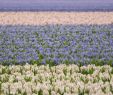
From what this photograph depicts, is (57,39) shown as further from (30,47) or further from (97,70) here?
(97,70)

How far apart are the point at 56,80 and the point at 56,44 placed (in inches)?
196

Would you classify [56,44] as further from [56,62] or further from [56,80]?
[56,80]

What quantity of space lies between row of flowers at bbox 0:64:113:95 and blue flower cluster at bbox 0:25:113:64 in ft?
2.90

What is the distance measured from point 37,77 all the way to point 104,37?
256 inches

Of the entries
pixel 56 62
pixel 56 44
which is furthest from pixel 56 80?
pixel 56 44

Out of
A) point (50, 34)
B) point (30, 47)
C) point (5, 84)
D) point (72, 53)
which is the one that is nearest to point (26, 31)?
point (50, 34)

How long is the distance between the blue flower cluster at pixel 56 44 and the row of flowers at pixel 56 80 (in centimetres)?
88

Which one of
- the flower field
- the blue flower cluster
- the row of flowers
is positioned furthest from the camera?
the blue flower cluster

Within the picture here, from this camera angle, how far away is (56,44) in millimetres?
15484

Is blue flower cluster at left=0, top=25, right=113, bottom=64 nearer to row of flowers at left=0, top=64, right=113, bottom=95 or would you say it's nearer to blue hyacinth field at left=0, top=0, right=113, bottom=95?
blue hyacinth field at left=0, top=0, right=113, bottom=95

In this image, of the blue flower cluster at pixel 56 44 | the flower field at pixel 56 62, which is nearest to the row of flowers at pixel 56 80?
the flower field at pixel 56 62

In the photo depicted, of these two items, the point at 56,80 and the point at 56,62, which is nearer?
the point at 56,80

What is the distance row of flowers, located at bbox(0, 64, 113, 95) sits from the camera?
9.63 meters

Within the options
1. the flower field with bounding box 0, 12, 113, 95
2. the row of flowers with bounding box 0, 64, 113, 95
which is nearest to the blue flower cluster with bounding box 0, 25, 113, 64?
the flower field with bounding box 0, 12, 113, 95
